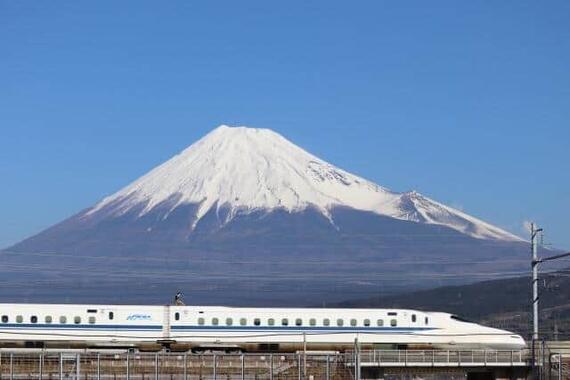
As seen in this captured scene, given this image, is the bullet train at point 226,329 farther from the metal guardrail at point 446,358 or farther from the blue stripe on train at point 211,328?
the metal guardrail at point 446,358

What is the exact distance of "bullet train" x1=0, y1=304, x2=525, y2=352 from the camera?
89188 mm

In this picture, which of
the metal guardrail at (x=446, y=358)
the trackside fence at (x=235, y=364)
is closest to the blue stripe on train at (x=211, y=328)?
the trackside fence at (x=235, y=364)

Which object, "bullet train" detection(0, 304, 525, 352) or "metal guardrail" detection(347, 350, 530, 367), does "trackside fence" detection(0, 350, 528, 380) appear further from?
"bullet train" detection(0, 304, 525, 352)

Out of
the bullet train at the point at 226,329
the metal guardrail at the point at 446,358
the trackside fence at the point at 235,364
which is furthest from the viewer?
the bullet train at the point at 226,329

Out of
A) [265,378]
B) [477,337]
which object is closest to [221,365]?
[265,378]

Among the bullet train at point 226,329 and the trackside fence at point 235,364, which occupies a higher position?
the bullet train at point 226,329

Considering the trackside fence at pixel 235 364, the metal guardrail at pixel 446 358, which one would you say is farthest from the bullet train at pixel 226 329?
the trackside fence at pixel 235 364

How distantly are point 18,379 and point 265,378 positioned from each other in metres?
14.4

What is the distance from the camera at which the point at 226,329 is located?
298 feet

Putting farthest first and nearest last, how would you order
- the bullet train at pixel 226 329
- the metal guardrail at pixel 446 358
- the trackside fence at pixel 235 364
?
the bullet train at pixel 226 329, the metal guardrail at pixel 446 358, the trackside fence at pixel 235 364

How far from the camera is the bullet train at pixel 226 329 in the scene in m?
89.2

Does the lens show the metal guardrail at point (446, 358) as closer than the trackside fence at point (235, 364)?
No

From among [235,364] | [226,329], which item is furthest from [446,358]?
[226,329]

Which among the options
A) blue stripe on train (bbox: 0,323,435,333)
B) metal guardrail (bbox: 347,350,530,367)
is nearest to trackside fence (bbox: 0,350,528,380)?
metal guardrail (bbox: 347,350,530,367)
